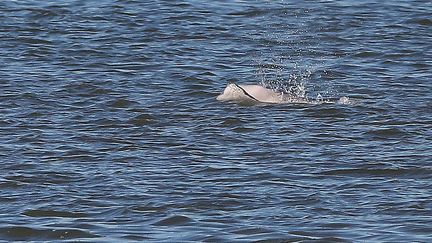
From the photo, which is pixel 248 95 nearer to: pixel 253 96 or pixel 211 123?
pixel 253 96

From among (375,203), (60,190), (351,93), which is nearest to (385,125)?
(351,93)

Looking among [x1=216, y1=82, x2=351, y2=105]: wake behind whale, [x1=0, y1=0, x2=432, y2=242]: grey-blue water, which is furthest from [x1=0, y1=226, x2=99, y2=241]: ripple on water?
[x1=216, y1=82, x2=351, y2=105]: wake behind whale

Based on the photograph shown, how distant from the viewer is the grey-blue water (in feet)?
34.9

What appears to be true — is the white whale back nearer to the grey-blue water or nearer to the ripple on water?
the grey-blue water

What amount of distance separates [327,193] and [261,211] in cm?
83

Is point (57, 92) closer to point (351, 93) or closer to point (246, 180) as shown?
point (351, 93)

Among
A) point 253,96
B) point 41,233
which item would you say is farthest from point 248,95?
point 41,233

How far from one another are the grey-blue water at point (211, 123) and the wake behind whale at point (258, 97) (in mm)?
190

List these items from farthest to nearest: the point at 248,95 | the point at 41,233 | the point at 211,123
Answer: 1. the point at 248,95
2. the point at 211,123
3. the point at 41,233

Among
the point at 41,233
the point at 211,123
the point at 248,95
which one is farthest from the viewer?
the point at 248,95

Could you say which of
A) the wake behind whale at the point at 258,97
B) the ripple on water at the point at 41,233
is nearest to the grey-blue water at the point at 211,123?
the ripple on water at the point at 41,233

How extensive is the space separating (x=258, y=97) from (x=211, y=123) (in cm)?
142

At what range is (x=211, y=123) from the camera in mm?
14422

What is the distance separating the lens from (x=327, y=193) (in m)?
11.4
